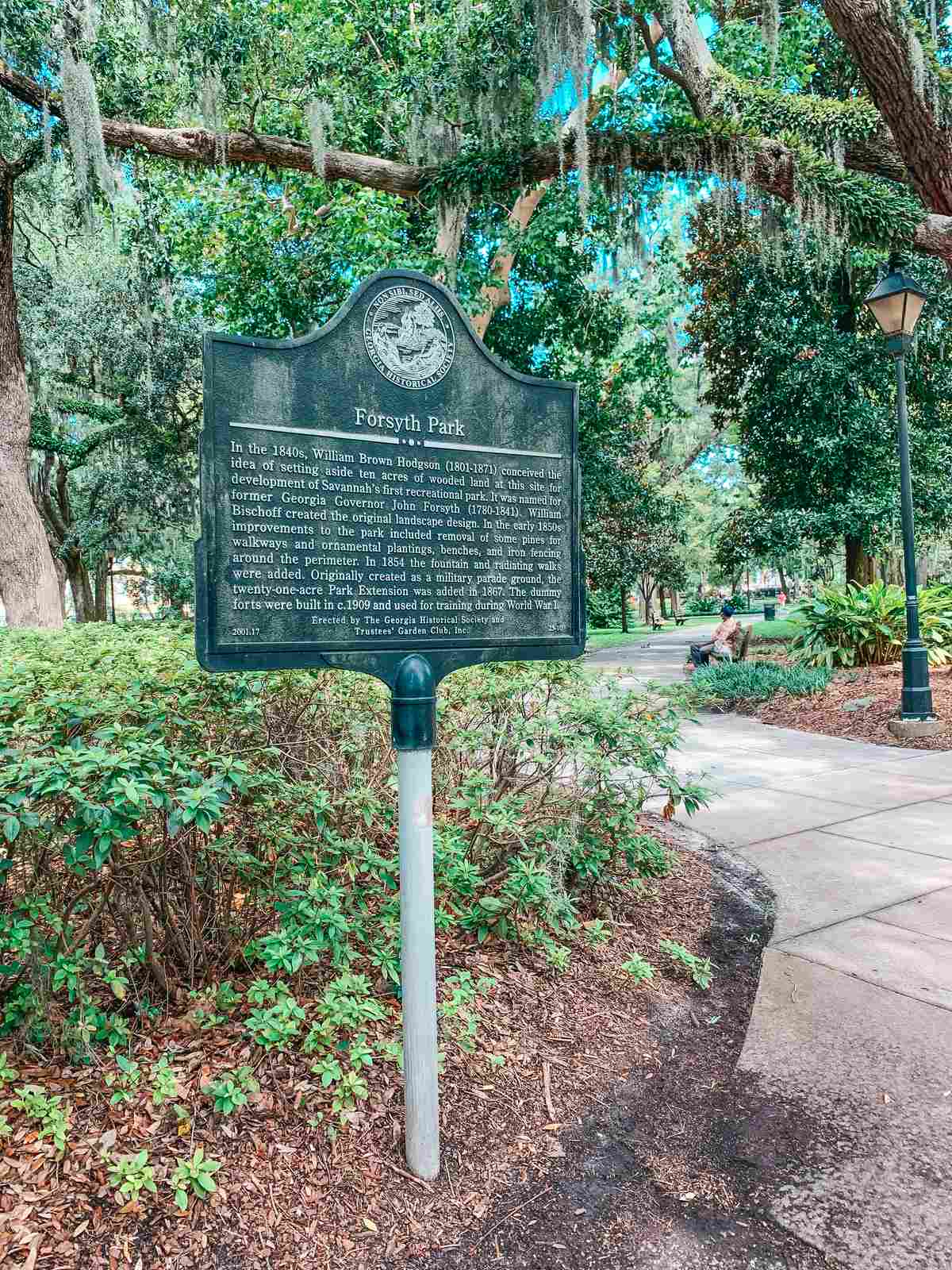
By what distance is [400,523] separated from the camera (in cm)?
261

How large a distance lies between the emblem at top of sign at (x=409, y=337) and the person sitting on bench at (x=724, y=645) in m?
10.9

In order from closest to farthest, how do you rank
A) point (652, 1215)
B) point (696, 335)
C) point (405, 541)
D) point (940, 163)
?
point (652, 1215), point (405, 541), point (940, 163), point (696, 335)

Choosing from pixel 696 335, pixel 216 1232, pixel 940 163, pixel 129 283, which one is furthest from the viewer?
pixel 696 335

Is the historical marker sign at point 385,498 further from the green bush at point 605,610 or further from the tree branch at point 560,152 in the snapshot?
the green bush at point 605,610

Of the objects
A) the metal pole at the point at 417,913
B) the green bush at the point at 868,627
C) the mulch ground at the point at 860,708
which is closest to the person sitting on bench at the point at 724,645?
the green bush at the point at 868,627

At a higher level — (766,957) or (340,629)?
(340,629)

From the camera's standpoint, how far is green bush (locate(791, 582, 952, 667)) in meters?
11.5

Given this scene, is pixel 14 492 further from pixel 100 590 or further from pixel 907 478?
pixel 100 590

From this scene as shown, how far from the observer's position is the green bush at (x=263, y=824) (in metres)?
2.27

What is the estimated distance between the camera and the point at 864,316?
16.1 m

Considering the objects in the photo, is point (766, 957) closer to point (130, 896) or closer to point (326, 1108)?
point (326, 1108)

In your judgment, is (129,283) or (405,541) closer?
(405,541)

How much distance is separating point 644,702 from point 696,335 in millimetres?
16401

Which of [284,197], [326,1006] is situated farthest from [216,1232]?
[284,197]
